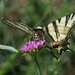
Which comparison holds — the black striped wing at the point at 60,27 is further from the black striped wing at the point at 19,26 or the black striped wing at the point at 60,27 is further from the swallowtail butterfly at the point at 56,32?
the black striped wing at the point at 19,26

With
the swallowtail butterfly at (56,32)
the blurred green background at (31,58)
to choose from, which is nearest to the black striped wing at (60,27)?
the swallowtail butterfly at (56,32)

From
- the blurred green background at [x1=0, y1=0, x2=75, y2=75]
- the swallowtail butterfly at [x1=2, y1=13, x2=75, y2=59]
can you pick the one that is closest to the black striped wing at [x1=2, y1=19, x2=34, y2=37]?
the swallowtail butterfly at [x1=2, y1=13, x2=75, y2=59]

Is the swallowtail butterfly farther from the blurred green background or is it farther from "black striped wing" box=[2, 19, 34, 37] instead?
the blurred green background

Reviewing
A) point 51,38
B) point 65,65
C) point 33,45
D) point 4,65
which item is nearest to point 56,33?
point 51,38

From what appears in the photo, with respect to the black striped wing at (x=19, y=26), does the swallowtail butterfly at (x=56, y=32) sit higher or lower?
lower

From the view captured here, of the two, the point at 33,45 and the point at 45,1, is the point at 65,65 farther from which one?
the point at 45,1

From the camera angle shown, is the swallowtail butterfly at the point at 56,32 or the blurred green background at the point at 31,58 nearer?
the swallowtail butterfly at the point at 56,32

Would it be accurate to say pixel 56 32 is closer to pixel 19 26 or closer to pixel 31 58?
pixel 19 26
